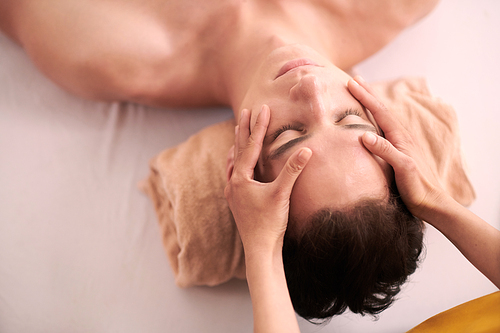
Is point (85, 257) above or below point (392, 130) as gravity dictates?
below

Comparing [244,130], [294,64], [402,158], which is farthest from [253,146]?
[402,158]

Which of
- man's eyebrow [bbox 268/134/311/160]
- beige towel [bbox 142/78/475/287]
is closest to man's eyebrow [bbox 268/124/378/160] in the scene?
man's eyebrow [bbox 268/134/311/160]

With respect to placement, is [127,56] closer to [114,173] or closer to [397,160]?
[114,173]

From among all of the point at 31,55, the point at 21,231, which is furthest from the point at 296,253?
the point at 31,55

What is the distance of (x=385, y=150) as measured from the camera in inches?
34.6

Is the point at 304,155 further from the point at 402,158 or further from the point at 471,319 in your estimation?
the point at 471,319

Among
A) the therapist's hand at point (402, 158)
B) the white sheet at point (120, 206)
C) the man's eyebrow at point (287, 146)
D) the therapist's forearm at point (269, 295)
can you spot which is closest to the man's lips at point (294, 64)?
the therapist's hand at point (402, 158)

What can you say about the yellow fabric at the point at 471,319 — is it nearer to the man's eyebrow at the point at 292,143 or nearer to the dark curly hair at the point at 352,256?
the dark curly hair at the point at 352,256

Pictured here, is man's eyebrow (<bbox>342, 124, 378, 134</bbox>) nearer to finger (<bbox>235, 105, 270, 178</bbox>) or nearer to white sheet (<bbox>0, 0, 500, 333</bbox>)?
finger (<bbox>235, 105, 270, 178</bbox>)

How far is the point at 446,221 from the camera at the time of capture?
96 cm

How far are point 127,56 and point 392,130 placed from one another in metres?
0.97

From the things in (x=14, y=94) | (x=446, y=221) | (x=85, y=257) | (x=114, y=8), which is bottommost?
(x=85, y=257)

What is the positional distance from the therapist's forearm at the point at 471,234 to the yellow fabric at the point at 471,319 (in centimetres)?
8

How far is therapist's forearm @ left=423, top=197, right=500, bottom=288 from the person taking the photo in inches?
35.4
